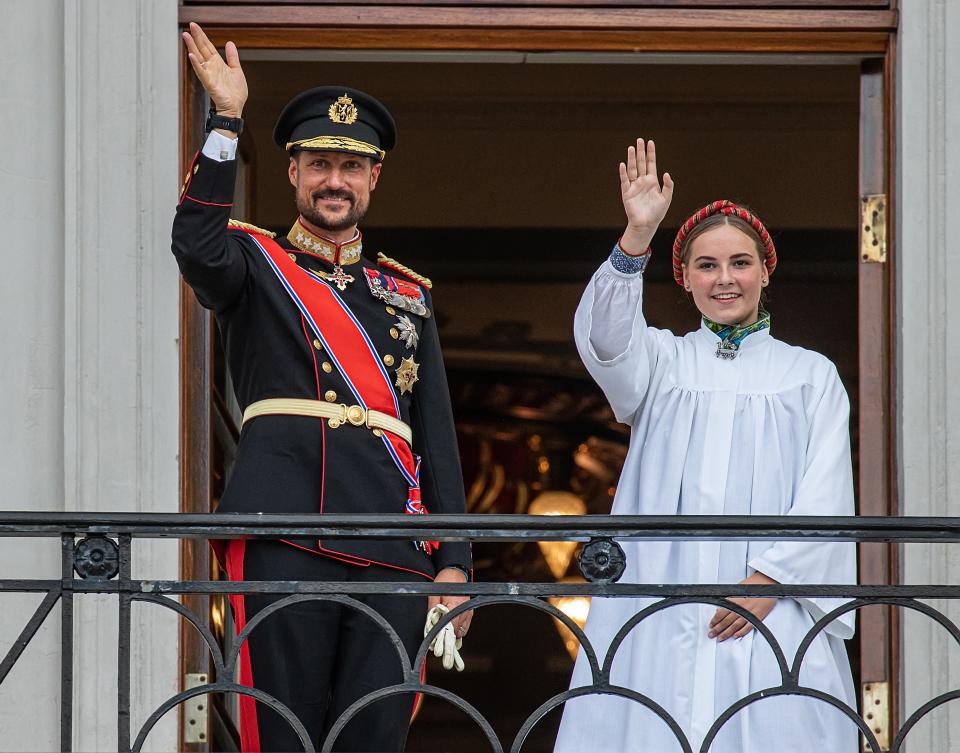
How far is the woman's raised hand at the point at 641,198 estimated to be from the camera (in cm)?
397

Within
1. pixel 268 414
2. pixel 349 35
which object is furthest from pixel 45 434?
pixel 349 35

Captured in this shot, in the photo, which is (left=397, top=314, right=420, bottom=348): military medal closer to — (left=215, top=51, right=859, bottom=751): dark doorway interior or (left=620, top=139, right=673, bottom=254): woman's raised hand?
(left=620, top=139, right=673, bottom=254): woman's raised hand

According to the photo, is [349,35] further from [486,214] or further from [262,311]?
[486,214]

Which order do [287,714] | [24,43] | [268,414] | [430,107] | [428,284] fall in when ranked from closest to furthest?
[287,714]
[268,414]
[428,284]
[24,43]
[430,107]

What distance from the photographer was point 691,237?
426 centimetres

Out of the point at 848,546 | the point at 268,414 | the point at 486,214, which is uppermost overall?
the point at 486,214

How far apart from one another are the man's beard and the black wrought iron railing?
78 centimetres

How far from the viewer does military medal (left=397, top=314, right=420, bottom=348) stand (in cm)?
414

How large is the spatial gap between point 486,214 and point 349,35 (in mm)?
2752

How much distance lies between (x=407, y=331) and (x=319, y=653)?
72 centimetres

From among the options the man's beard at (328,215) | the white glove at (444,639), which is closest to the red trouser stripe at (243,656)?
the white glove at (444,639)

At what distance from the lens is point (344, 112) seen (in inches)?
165

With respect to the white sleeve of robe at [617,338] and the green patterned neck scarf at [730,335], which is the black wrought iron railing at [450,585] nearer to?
the white sleeve of robe at [617,338]

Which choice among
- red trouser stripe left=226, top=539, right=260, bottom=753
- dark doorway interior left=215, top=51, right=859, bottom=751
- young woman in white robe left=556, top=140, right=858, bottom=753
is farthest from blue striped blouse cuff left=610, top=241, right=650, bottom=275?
dark doorway interior left=215, top=51, right=859, bottom=751
